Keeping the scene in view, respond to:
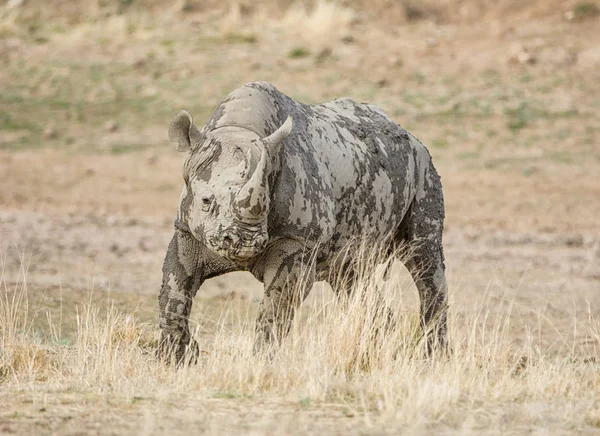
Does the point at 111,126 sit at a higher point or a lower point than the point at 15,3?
lower

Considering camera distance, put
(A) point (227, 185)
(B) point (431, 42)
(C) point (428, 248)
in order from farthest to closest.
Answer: (B) point (431, 42) < (C) point (428, 248) < (A) point (227, 185)

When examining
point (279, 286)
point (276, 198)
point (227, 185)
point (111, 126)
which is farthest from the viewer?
point (111, 126)

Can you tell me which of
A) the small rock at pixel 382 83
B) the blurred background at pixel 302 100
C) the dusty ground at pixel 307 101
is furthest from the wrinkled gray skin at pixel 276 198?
the small rock at pixel 382 83

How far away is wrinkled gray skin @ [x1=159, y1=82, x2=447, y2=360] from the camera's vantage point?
21.7ft

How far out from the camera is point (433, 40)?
24359mm

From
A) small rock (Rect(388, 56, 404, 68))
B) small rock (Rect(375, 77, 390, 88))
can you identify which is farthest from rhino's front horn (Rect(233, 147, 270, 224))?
small rock (Rect(388, 56, 404, 68))

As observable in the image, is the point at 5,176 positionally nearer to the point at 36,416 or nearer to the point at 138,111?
the point at 138,111

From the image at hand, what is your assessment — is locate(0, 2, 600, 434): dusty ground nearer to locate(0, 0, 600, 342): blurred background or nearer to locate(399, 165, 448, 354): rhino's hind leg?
locate(0, 0, 600, 342): blurred background

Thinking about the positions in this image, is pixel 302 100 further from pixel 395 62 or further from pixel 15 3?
pixel 15 3

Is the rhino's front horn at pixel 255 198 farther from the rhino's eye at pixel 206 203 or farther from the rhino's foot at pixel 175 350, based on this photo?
the rhino's foot at pixel 175 350

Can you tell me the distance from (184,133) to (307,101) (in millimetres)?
14466

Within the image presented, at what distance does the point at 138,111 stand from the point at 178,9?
583cm

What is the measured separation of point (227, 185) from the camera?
6637mm

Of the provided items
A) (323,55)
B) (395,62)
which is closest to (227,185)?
(395,62)
